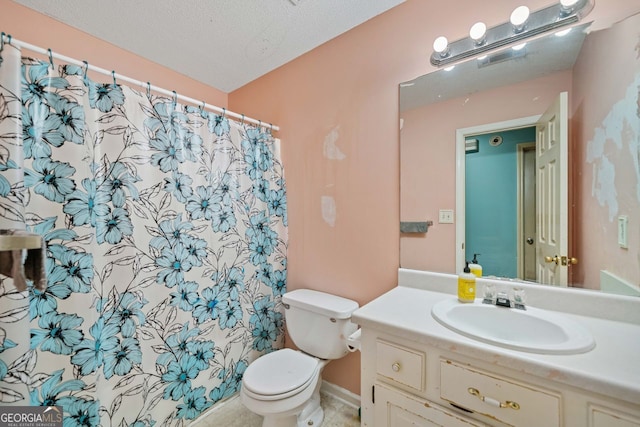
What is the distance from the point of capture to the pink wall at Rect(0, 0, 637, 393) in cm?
132

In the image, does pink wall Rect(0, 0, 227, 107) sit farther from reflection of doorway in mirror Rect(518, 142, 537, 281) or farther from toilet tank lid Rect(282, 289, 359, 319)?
reflection of doorway in mirror Rect(518, 142, 537, 281)

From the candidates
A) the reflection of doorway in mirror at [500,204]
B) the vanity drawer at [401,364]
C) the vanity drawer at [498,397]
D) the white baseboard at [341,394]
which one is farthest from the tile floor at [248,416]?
the reflection of doorway in mirror at [500,204]

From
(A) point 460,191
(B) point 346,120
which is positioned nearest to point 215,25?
(B) point 346,120

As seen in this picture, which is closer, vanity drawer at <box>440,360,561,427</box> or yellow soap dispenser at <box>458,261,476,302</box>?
vanity drawer at <box>440,360,561,427</box>

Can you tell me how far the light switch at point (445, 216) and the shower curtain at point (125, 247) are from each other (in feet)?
3.82

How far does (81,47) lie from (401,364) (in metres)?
2.40

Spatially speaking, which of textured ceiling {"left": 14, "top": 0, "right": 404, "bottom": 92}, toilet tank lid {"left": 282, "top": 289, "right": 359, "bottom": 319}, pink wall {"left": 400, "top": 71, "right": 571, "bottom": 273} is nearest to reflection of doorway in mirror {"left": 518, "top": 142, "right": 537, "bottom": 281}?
pink wall {"left": 400, "top": 71, "right": 571, "bottom": 273}

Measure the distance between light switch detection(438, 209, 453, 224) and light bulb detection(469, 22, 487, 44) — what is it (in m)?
0.78

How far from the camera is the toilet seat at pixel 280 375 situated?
1.18m

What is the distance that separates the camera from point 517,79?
1.09 m

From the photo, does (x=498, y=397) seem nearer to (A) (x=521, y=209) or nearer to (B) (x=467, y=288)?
(B) (x=467, y=288)

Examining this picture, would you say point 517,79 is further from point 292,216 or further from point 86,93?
point 86,93

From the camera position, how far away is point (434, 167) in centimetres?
131

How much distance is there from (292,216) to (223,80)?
129 centimetres
